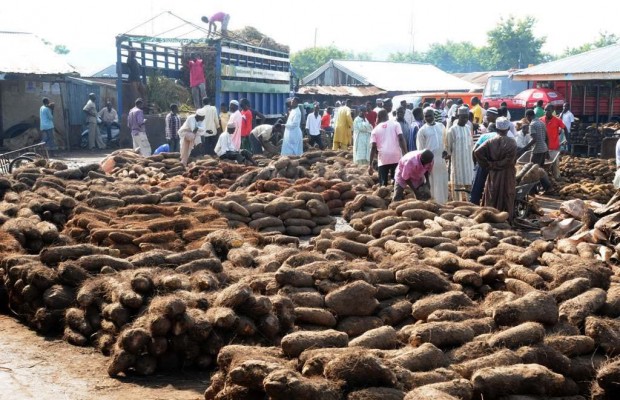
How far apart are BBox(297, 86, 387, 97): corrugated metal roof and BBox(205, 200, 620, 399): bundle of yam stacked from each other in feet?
91.6

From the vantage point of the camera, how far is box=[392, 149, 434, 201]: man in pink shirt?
1132 cm

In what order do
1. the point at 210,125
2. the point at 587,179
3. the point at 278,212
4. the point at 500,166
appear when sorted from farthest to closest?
the point at 210,125 → the point at 587,179 → the point at 278,212 → the point at 500,166

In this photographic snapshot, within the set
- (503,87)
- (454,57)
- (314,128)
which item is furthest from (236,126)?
(454,57)

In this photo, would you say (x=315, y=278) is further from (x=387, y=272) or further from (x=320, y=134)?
(x=320, y=134)

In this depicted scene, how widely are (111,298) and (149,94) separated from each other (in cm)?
1668

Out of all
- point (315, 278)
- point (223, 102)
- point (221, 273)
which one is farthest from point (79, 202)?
point (223, 102)

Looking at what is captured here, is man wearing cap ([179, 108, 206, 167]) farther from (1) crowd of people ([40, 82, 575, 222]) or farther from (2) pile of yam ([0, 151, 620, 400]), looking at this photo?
(2) pile of yam ([0, 151, 620, 400])

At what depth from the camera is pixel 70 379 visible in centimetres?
627

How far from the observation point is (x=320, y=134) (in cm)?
2272

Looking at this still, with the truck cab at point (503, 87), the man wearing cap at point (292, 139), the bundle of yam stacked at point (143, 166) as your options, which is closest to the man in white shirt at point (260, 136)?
the man wearing cap at point (292, 139)

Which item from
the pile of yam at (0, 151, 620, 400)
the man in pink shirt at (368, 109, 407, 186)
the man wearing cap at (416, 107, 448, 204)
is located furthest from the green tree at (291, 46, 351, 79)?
the pile of yam at (0, 151, 620, 400)

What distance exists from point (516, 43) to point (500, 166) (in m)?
66.4

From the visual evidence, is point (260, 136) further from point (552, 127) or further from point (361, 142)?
point (552, 127)

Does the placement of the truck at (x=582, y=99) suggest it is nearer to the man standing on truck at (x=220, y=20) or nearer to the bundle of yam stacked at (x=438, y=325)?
the man standing on truck at (x=220, y=20)
